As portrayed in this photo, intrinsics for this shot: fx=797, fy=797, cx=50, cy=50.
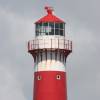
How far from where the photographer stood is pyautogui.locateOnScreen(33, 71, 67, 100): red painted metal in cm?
6625

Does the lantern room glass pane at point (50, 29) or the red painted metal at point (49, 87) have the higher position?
the lantern room glass pane at point (50, 29)

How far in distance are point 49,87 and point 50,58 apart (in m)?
2.44

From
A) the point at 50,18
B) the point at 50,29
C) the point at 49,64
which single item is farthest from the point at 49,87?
the point at 50,18

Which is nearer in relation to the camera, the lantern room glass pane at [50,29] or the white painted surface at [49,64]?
the white painted surface at [49,64]

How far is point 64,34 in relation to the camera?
67.4 m

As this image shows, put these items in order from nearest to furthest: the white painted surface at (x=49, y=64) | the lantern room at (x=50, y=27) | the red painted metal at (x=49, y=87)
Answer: the red painted metal at (x=49, y=87), the white painted surface at (x=49, y=64), the lantern room at (x=50, y=27)

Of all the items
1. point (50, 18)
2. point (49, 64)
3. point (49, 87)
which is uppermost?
point (50, 18)

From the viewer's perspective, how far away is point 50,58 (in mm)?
66688

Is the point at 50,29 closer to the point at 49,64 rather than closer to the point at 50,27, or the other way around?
the point at 50,27

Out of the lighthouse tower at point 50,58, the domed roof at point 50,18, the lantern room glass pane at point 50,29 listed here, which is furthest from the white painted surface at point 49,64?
the domed roof at point 50,18

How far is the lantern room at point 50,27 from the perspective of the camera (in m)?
67.0

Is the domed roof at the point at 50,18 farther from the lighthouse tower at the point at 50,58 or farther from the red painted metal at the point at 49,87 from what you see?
the red painted metal at the point at 49,87

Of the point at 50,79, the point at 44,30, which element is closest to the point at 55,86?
the point at 50,79

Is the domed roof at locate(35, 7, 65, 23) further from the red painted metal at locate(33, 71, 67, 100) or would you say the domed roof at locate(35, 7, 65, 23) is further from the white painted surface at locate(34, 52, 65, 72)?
the red painted metal at locate(33, 71, 67, 100)
